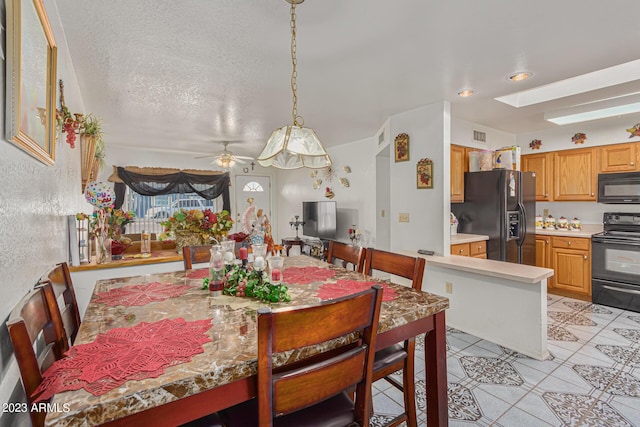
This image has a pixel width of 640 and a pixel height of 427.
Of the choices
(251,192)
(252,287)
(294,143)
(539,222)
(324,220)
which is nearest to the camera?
(252,287)

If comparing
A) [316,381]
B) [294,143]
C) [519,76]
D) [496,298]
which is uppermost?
[519,76]

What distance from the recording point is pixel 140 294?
4.90 feet

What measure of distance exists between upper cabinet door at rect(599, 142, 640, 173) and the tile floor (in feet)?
6.17

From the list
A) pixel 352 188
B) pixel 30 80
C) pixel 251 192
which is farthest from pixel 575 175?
pixel 251 192

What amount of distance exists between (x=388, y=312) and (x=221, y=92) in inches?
102

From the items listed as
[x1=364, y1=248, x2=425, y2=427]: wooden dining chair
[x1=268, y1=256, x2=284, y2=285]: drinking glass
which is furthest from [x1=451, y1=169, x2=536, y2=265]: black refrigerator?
[x1=268, y1=256, x2=284, y2=285]: drinking glass

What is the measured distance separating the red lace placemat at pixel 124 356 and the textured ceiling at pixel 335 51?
1571 millimetres

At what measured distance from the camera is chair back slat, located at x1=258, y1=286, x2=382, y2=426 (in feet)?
2.70

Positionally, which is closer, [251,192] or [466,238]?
[466,238]

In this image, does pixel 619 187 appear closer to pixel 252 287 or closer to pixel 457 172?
pixel 457 172

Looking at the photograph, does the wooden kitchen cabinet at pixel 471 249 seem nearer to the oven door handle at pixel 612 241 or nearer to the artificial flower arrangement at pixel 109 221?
the oven door handle at pixel 612 241

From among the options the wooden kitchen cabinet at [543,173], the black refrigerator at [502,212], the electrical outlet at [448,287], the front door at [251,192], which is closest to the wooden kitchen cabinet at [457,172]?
the black refrigerator at [502,212]

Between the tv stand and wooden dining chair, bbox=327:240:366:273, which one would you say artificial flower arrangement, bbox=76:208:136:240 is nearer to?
wooden dining chair, bbox=327:240:366:273

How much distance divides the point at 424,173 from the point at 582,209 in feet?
9.23
